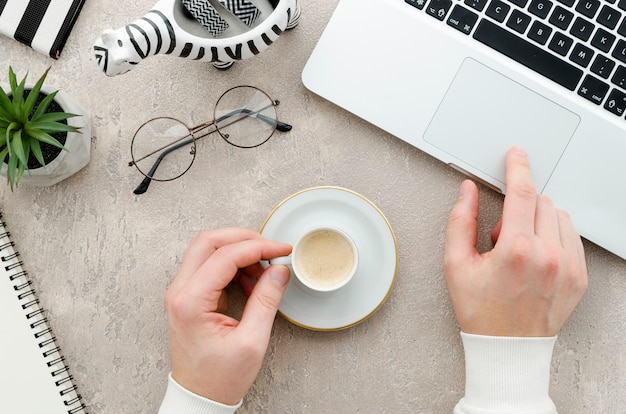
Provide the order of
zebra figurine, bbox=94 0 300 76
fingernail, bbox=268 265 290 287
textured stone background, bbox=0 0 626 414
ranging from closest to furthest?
zebra figurine, bbox=94 0 300 76 < fingernail, bbox=268 265 290 287 < textured stone background, bbox=0 0 626 414

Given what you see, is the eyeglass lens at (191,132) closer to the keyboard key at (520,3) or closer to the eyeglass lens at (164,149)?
the eyeglass lens at (164,149)

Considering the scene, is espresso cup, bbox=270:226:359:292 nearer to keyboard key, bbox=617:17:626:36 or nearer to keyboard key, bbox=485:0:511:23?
keyboard key, bbox=485:0:511:23

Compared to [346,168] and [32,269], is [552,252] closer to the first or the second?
[346,168]

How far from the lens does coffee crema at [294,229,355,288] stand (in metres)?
0.80

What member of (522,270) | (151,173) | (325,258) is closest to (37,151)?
(151,173)

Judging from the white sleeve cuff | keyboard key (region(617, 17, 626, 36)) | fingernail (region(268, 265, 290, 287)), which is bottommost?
the white sleeve cuff

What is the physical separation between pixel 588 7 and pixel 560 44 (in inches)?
2.5

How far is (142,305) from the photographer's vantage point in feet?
2.85

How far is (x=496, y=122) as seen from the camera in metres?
0.80

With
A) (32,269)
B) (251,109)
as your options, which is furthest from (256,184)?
(32,269)

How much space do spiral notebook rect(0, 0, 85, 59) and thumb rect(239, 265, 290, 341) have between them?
50 centimetres

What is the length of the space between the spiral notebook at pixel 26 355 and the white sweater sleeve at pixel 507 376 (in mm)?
596

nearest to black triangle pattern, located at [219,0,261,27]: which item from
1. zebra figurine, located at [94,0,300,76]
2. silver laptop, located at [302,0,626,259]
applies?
zebra figurine, located at [94,0,300,76]

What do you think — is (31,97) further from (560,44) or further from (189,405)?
(560,44)
